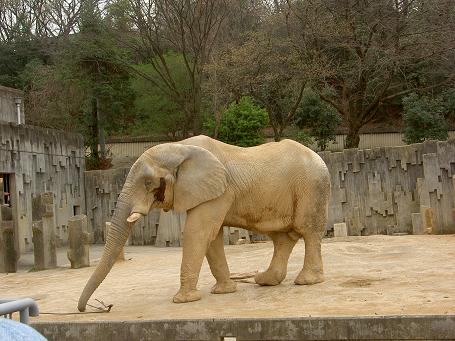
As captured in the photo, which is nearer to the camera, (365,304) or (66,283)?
(365,304)

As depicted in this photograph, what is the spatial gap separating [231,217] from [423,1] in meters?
18.5

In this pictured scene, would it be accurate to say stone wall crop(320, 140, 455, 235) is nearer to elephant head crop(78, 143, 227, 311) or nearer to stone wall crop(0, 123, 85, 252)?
stone wall crop(0, 123, 85, 252)

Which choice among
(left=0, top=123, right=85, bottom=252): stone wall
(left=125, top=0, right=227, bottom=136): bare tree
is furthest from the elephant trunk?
(left=125, top=0, right=227, bottom=136): bare tree

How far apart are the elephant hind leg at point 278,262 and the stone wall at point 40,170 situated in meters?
10.1

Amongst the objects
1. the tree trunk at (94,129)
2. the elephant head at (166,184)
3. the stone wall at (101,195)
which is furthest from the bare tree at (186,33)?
the elephant head at (166,184)

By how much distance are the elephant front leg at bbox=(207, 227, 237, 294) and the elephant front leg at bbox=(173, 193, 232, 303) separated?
0.36m

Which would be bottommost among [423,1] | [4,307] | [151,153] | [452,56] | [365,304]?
[365,304]

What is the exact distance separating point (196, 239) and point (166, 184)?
685mm

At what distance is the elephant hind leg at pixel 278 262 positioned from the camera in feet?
26.8

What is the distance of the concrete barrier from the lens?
5191 mm

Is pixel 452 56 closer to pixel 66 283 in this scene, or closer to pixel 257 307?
pixel 66 283

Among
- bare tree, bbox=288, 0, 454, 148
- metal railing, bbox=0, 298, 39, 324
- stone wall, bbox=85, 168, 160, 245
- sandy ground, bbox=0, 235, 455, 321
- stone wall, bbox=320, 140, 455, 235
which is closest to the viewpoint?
metal railing, bbox=0, 298, 39, 324

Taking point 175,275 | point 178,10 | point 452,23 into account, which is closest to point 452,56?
point 452,23

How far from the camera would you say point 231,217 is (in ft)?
26.2
